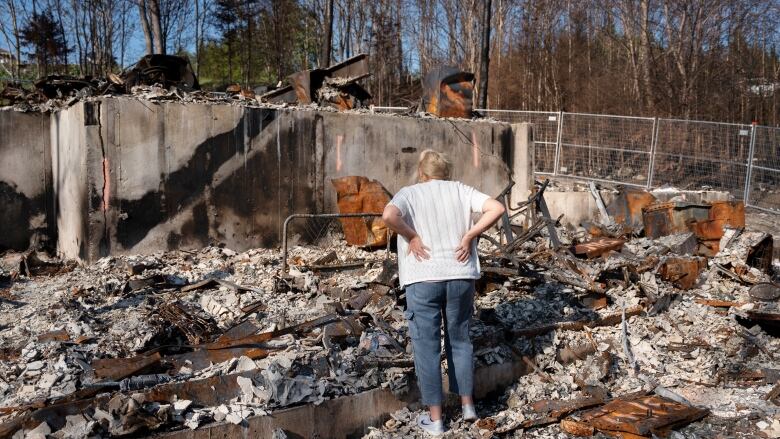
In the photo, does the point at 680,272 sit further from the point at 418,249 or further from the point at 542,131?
the point at 542,131

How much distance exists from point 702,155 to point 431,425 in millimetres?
10867

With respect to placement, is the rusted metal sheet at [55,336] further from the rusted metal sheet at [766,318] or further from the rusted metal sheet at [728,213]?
the rusted metal sheet at [728,213]

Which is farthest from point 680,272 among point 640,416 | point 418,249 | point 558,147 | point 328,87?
point 558,147

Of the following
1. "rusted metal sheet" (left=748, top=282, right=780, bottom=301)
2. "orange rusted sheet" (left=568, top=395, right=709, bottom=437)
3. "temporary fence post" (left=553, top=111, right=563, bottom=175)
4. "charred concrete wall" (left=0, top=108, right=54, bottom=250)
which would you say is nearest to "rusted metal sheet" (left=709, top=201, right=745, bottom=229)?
"rusted metal sheet" (left=748, top=282, right=780, bottom=301)

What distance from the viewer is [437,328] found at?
420 cm

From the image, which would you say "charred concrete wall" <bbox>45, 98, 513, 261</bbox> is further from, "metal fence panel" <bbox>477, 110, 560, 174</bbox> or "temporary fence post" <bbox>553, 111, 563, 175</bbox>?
"temporary fence post" <bbox>553, 111, 563, 175</bbox>

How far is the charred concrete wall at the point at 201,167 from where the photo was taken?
28.7 feet

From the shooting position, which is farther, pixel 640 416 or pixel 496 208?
pixel 640 416

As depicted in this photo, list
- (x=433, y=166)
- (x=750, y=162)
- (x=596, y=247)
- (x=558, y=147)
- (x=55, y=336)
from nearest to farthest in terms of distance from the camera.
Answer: (x=433, y=166)
(x=55, y=336)
(x=596, y=247)
(x=750, y=162)
(x=558, y=147)

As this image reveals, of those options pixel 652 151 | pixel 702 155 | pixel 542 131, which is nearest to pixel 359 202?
pixel 542 131

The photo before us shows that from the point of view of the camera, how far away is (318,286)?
7289 mm

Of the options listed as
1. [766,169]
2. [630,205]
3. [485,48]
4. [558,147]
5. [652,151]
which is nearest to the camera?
[630,205]

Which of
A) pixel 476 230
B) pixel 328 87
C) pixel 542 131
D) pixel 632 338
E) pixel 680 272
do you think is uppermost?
pixel 328 87

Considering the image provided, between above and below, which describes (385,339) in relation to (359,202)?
below
